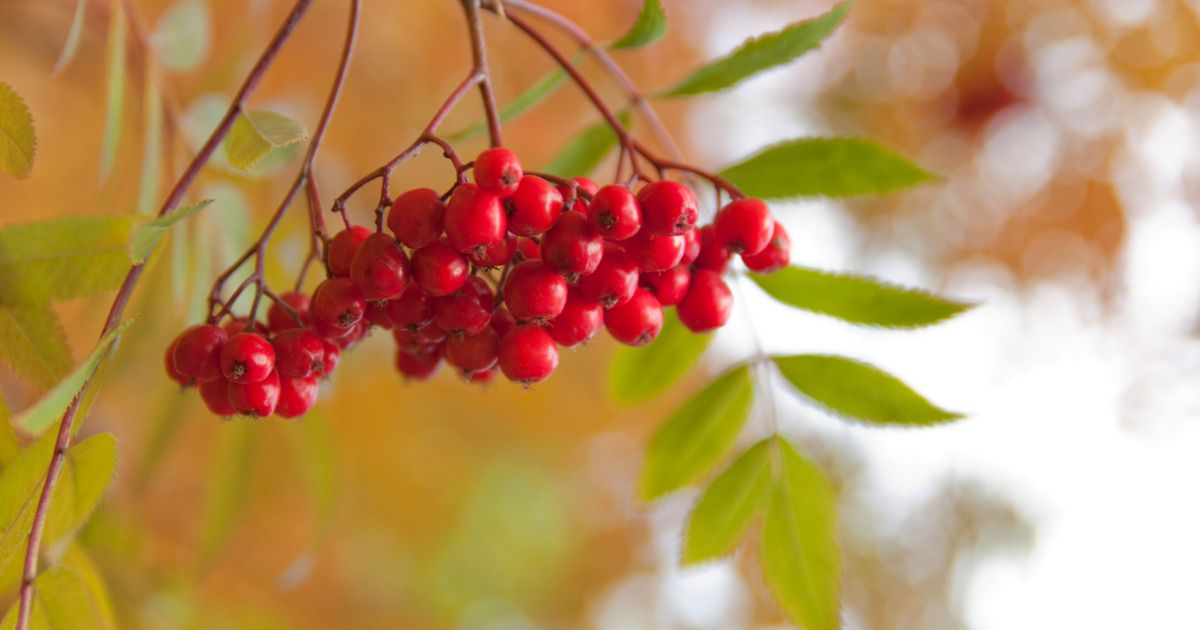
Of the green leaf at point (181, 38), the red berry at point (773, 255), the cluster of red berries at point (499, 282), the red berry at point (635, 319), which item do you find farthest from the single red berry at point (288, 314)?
the green leaf at point (181, 38)

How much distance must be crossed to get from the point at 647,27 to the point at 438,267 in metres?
0.32

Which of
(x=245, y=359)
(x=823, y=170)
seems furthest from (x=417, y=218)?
(x=823, y=170)

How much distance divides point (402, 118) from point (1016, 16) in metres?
1.46

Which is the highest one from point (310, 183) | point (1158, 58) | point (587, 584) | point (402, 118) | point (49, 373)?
point (1158, 58)

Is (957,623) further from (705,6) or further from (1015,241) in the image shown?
(705,6)

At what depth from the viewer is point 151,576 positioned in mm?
1209

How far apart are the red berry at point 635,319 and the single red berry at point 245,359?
0.74 ft

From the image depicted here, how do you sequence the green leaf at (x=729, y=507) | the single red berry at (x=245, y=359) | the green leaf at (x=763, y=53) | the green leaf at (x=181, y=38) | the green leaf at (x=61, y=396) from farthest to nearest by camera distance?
the green leaf at (x=181, y=38) < the green leaf at (x=729, y=507) < the green leaf at (x=763, y=53) < the single red berry at (x=245, y=359) < the green leaf at (x=61, y=396)

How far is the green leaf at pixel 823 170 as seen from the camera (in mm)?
745

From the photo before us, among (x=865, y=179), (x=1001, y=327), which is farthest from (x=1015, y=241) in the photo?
(x=865, y=179)

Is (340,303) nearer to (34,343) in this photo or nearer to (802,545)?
(34,343)

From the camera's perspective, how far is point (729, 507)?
87cm

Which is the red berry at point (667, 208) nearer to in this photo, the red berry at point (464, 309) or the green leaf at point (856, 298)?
the red berry at point (464, 309)

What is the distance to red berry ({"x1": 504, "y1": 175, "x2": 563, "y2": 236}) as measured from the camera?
0.55 m
